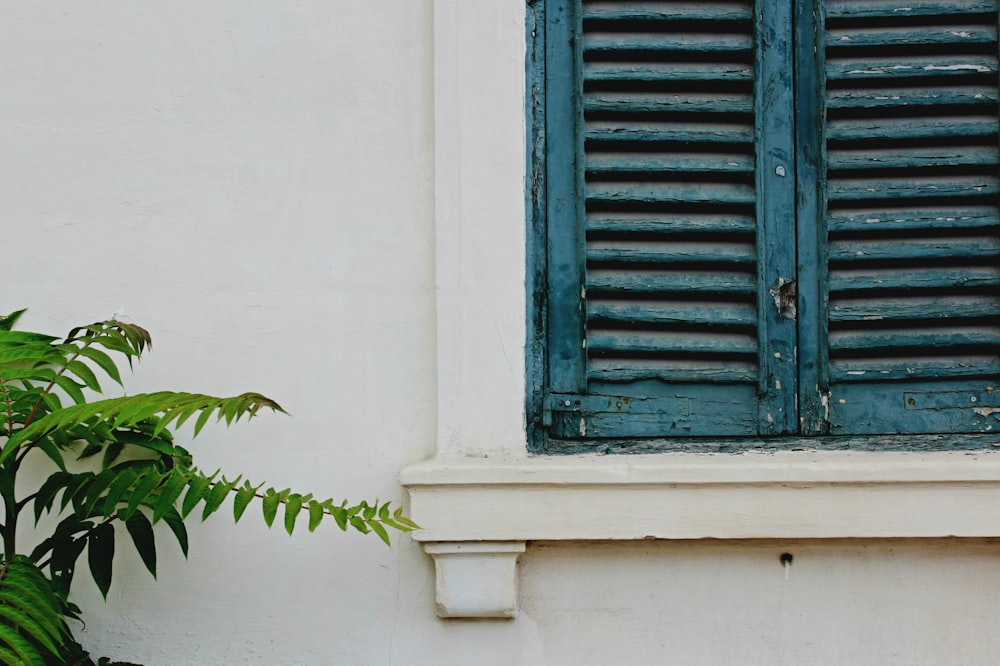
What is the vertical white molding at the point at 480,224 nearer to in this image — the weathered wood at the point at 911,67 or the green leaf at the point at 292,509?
the green leaf at the point at 292,509

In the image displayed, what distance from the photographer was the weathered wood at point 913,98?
1941 mm

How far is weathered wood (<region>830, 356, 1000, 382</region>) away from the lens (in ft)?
6.28

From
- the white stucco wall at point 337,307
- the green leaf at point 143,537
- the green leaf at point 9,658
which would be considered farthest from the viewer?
the white stucco wall at point 337,307

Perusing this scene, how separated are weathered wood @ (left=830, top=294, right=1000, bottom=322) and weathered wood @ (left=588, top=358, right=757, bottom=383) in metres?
0.19

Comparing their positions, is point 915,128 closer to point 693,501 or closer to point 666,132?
point 666,132

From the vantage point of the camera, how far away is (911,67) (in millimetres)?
1952

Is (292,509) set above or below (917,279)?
below

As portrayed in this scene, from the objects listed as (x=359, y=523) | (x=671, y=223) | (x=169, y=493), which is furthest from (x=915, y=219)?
(x=169, y=493)

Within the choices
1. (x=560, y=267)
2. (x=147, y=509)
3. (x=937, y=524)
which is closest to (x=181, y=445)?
(x=147, y=509)

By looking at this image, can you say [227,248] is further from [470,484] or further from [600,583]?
[600,583]

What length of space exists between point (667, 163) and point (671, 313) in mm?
276

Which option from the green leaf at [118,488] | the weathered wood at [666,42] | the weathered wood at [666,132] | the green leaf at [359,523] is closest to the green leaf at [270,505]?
the green leaf at [359,523]

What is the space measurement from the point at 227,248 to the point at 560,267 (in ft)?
2.01

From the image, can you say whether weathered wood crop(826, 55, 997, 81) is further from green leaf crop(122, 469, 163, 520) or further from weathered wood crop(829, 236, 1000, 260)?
green leaf crop(122, 469, 163, 520)
